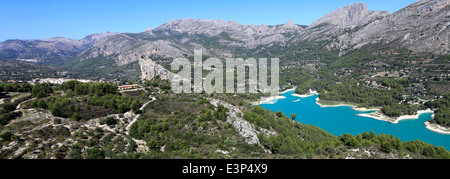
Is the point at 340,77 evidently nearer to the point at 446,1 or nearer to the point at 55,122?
the point at 446,1

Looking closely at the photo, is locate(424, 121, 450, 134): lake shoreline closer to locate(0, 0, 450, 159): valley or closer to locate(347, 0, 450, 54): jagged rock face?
locate(0, 0, 450, 159): valley

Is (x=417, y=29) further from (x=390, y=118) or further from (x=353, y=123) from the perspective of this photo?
(x=353, y=123)

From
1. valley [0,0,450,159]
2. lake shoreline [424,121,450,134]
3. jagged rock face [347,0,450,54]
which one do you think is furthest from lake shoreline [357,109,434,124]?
jagged rock face [347,0,450,54]

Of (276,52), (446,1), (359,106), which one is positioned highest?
(446,1)

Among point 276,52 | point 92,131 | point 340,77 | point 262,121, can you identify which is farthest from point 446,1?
point 92,131

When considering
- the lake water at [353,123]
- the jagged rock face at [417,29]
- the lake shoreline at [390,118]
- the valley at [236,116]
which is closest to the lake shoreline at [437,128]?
the valley at [236,116]

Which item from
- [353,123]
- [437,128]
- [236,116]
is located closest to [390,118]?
[437,128]

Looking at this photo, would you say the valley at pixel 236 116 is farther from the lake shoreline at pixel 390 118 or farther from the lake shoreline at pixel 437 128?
the lake shoreline at pixel 390 118
